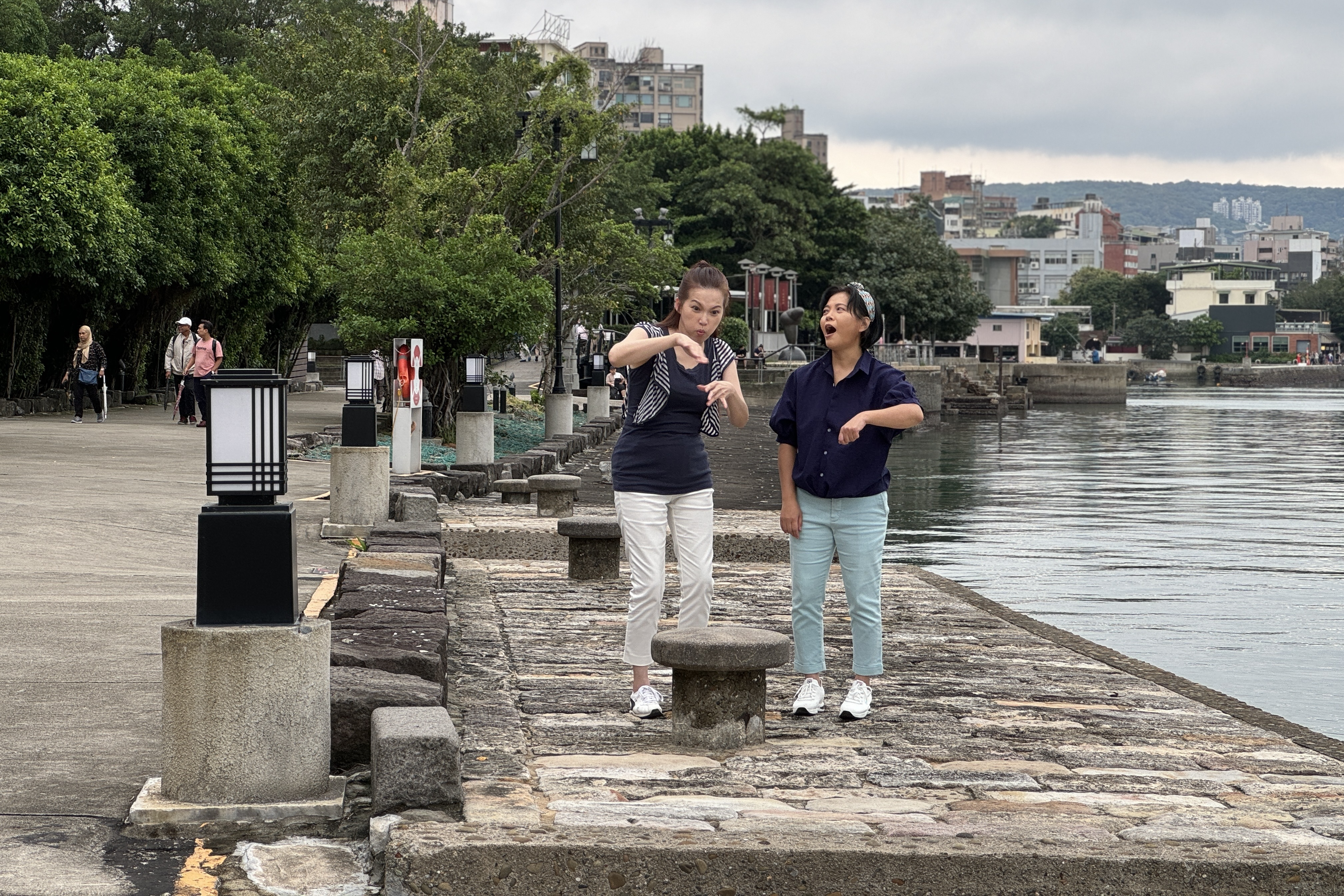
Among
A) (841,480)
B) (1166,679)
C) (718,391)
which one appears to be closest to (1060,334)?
(1166,679)

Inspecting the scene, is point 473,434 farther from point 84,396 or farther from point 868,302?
point 868,302

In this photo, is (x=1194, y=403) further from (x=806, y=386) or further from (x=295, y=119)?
(x=806, y=386)

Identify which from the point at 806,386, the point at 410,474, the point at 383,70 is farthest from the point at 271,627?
the point at 383,70

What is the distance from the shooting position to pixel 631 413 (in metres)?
6.53

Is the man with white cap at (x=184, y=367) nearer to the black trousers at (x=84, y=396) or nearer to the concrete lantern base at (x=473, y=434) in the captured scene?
the black trousers at (x=84, y=396)

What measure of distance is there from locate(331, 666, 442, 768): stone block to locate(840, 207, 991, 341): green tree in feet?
279

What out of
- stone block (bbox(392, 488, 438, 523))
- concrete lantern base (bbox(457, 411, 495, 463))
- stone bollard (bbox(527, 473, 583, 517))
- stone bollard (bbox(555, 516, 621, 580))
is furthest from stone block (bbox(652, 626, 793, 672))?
concrete lantern base (bbox(457, 411, 495, 463))

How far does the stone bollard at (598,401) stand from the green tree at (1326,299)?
496 ft

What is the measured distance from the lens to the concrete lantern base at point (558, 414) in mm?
30703

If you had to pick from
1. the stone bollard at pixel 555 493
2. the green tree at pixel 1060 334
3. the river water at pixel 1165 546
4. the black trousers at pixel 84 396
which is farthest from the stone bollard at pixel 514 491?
the green tree at pixel 1060 334

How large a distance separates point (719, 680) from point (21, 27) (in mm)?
46013

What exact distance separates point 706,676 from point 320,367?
193ft

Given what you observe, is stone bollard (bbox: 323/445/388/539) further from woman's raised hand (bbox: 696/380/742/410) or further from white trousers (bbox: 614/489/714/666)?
woman's raised hand (bbox: 696/380/742/410)

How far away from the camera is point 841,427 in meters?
6.36
